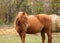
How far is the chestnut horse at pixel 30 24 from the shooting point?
852 cm

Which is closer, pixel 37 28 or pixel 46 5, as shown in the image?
pixel 37 28

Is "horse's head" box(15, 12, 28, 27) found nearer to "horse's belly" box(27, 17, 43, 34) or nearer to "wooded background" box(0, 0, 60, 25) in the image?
"horse's belly" box(27, 17, 43, 34)

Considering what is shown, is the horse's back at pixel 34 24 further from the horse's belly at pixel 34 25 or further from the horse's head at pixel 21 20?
the horse's head at pixel 21 20

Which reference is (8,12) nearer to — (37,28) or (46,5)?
(46,5)

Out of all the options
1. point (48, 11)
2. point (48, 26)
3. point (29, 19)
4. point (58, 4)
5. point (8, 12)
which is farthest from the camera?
point (8, 12)

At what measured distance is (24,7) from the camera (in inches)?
995

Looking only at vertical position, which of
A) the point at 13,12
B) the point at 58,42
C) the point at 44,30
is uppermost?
the point at 44,30

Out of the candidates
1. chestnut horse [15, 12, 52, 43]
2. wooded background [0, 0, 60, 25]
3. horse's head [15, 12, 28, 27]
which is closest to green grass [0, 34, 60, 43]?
chestnut horse [15, 12, 52, 43]

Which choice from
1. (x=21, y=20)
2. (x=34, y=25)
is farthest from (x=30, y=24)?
(x=21, y=20)

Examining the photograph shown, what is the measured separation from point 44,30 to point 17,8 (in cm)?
1503

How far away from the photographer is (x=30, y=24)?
905 cm

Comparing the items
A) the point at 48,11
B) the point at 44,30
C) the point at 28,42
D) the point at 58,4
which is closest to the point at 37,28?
the point at 44,30

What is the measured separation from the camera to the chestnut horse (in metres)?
8.52

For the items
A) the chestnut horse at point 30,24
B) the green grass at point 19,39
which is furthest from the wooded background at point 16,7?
the chestnut horse at point 30,24
